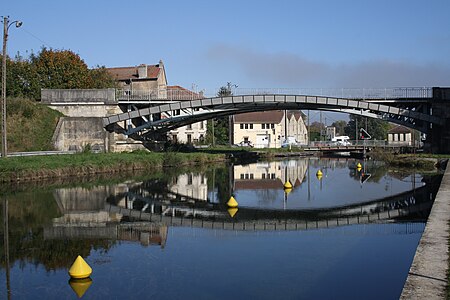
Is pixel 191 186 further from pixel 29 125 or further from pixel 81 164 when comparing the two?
pixel 29 125

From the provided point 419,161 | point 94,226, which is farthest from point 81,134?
point 94,226

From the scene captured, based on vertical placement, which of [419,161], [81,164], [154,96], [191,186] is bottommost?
[191,186]

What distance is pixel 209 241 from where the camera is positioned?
48.4ft

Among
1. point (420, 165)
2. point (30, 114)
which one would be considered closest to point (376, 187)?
point (420, 165)

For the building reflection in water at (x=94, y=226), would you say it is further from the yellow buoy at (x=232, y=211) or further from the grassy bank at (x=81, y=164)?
the grassy bank at (x=81, y=164)

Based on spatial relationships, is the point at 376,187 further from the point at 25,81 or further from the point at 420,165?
the point at 25,81

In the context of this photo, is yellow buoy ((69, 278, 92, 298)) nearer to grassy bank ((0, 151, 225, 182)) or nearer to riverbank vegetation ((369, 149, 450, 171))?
grassy bank ((0, 151, 225, 182))

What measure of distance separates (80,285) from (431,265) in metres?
6.68

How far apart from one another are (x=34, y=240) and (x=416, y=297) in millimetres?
10690

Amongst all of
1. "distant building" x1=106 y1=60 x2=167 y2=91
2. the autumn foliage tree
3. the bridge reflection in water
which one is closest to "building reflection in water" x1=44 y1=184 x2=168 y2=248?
the bridge reflection in water

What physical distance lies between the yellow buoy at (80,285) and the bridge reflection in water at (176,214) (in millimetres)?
3815

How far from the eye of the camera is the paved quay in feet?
25.8

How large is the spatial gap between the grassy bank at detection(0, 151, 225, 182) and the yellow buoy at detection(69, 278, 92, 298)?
20.2 meters

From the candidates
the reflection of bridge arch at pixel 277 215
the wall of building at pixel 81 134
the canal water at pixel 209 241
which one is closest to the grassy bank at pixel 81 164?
the canal water at pixel 209 241
